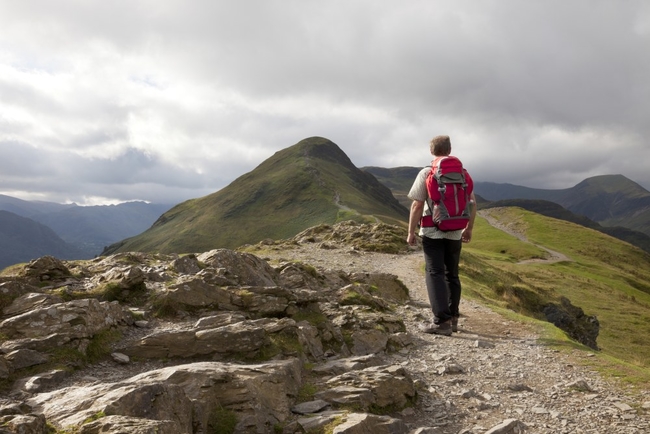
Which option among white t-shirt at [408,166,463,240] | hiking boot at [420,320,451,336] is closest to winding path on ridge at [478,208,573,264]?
hiking boot at [420,320,451,336]

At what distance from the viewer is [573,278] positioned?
69688 millimetres

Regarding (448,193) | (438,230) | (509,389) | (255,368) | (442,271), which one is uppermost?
(448,193)

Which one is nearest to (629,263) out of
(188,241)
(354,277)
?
(354,277)

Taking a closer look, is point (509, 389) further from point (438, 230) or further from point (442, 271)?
point (438, 230)

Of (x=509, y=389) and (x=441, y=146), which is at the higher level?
(x=441, y=146)

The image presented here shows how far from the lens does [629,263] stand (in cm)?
11538

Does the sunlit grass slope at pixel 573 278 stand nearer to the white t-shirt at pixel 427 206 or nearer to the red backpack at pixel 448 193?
the white t-shirt at pixel 427 206

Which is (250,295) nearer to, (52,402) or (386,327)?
(386,327)

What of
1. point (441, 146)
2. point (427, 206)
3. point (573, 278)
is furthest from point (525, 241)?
point (427, 206)

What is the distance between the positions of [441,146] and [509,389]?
6985mm

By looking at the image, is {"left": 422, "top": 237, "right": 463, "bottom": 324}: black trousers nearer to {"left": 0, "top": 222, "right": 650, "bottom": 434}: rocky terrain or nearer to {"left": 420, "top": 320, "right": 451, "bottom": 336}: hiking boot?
{"left": 420, "top": 320, "right": 451, "bottom": 336}: hiking boot

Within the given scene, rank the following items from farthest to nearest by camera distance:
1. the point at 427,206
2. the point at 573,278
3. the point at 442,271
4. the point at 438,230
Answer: the point at 573,278
the point at 442,271
the point at 427,206
the point at 438,230

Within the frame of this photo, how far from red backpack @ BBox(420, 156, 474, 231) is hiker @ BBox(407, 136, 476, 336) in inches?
1.1

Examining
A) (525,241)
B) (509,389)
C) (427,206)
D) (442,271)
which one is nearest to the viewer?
(509,389)
